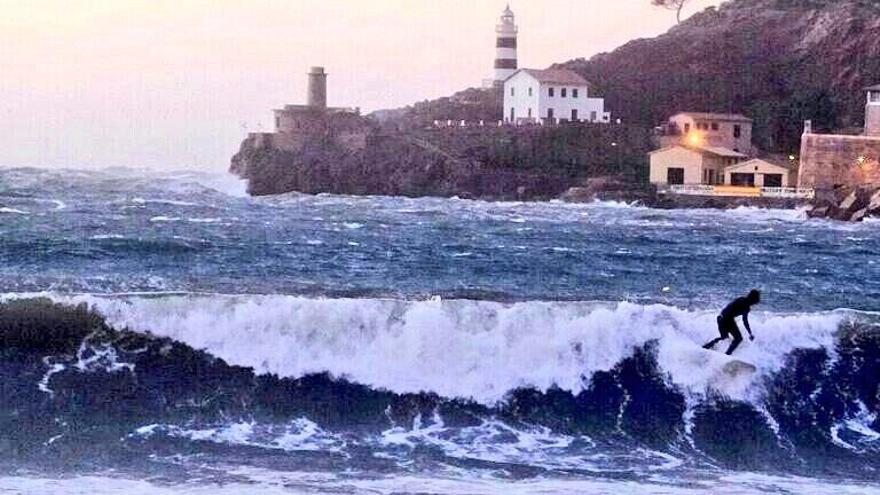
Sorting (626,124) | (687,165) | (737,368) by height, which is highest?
(626,124)

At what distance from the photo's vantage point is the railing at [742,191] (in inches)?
1901

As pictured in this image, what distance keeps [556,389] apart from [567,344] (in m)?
0.79

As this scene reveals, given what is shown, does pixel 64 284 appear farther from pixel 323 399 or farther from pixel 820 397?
pixel 820 397

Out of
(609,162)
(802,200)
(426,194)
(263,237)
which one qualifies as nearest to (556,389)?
(263,237)

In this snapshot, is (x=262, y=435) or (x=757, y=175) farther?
(x=757, y=175)

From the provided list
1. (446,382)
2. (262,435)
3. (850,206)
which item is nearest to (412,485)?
(262,435)

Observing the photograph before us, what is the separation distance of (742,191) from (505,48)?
80.6 ft

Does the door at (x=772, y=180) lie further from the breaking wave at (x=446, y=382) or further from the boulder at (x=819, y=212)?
the breaking wave at (x=446, y=382)

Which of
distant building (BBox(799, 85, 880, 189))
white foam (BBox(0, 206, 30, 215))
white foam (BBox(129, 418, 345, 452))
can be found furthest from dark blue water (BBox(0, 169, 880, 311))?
white foam (BBox(129, 418, 345, 452))

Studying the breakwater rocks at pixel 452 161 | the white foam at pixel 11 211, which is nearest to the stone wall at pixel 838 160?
the breakwater rocks at pixel 452 161

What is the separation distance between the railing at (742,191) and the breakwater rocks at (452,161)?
4.62 meters

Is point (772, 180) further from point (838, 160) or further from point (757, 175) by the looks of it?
point (838, 160)

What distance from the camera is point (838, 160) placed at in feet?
166

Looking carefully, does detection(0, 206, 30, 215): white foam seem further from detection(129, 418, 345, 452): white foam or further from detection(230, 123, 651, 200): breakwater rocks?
detection(129, 418, 345, 452): white foam
